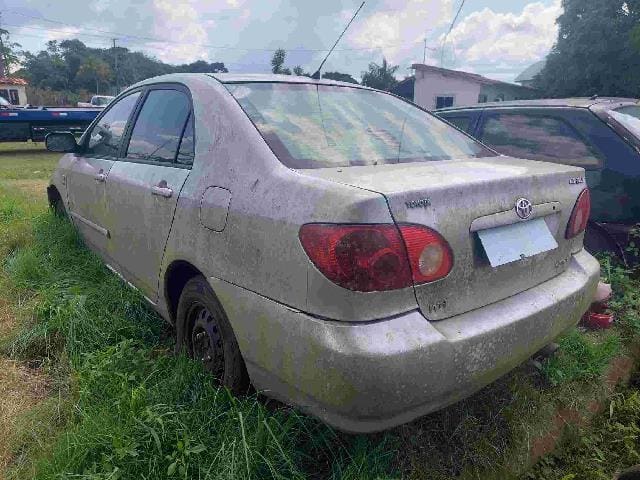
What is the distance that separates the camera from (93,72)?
1957 inches

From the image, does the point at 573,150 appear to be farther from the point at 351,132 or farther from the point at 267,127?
the point at 267,127

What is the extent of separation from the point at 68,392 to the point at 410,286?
5.51 ft

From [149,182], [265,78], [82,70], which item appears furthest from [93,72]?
[265,78]

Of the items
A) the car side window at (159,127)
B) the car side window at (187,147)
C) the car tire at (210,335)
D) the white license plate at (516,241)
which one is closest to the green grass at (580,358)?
the white license plate at (516,241)

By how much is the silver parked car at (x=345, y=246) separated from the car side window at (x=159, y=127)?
2cm

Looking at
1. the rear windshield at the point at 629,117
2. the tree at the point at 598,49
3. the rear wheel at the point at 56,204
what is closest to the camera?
the rear windshield at the point at 629,117

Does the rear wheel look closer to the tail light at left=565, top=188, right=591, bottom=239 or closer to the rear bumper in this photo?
the rear bumper

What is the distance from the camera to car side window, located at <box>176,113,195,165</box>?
2303mm

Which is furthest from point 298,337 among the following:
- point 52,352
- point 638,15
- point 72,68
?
point 72,68

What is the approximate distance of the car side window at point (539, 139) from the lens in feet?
11.8

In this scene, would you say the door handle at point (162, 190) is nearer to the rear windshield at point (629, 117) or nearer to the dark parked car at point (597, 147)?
the dark parked car at point (597, 147)

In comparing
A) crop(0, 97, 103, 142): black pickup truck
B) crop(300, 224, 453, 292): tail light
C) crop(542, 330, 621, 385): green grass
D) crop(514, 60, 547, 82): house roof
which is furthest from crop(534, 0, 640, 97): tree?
crop(300, 224, 453, 292): tail light

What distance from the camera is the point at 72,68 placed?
54188mm

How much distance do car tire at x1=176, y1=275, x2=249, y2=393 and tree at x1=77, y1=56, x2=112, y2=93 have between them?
178 feet
